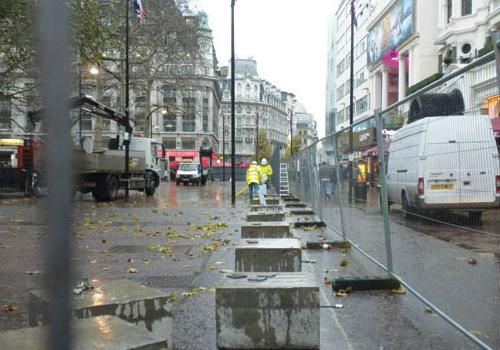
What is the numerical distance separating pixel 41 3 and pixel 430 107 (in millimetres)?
4100

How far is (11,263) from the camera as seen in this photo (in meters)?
7.97

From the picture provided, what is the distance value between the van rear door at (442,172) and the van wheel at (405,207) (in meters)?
0.70

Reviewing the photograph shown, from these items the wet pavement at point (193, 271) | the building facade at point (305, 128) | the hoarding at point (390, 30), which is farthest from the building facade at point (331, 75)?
the building facade at point (305, 128)

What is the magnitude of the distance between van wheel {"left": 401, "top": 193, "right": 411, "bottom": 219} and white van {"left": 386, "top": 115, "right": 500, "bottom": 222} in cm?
1

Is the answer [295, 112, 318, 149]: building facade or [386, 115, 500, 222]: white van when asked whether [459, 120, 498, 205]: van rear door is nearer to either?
[386, 115, 500, 222]: white van

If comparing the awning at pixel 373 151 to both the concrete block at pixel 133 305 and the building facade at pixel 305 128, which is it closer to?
the concrete block at pixel 133 305

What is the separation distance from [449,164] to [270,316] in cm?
189

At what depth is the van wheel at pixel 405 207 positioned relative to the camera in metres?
5.76

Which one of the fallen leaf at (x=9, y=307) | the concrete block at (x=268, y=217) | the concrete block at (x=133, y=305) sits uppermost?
the concrete block at (x=268, y=217)

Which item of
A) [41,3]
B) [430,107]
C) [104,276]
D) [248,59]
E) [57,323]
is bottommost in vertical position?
[104,276]

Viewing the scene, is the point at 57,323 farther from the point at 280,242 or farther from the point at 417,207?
the point at 280,242

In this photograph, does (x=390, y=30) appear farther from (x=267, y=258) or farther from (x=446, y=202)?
(x=446, y=202)

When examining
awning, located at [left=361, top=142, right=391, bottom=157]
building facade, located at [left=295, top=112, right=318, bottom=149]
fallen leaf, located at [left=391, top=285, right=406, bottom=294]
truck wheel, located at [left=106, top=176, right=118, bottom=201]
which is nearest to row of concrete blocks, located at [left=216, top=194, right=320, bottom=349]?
fallen leaf, located at [left=391, top=285, right=406, bottom=294]

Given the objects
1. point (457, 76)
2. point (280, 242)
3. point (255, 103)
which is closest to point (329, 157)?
point (280, 242)
